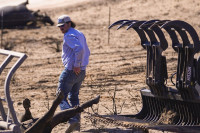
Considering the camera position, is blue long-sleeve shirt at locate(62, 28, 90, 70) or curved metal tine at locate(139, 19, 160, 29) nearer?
curved metal tine at locate(139, 19, 160, 29)

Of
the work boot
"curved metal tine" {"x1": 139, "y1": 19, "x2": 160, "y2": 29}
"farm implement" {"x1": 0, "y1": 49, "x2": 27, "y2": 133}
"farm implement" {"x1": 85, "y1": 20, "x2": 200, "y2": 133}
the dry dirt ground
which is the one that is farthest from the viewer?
the dry dirt ground

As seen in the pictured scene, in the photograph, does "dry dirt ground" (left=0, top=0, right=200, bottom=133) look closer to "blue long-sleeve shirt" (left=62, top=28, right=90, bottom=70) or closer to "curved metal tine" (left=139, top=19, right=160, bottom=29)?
"blue long-sleeve shirt" (left=62, top=28, right=90, bottom=70)

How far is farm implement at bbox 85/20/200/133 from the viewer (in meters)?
6.63

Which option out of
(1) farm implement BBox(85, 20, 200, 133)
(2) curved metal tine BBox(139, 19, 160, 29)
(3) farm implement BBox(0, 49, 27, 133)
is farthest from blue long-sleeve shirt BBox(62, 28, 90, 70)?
(3) farm implement BBox(0, 49, 27, 133)

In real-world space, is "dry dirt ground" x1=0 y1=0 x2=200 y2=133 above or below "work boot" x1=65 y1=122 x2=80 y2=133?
above

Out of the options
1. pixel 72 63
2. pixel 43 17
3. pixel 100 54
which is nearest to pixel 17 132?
pixel 72 63

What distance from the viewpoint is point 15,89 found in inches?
439

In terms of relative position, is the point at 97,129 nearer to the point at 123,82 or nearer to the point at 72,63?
the point at 72,63

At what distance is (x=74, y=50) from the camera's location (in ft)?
24.6

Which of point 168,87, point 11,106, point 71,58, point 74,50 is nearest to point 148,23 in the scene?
point 168,87

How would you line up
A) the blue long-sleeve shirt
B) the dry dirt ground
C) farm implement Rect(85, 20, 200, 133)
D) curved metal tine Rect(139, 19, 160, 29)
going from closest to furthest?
farm implement Rect(85, 20, 200, 133) → curved metal tine Rect(139, 19, 160, 29) → the blue long-sleeve shirt → the dry dirt ground

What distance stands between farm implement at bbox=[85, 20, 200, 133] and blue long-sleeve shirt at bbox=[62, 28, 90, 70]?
730 mm

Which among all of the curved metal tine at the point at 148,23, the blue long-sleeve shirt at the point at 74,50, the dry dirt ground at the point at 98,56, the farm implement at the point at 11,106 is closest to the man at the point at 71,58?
the blue long-sleeve shirt at the point at 74,50

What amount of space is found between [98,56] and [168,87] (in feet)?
25.0
